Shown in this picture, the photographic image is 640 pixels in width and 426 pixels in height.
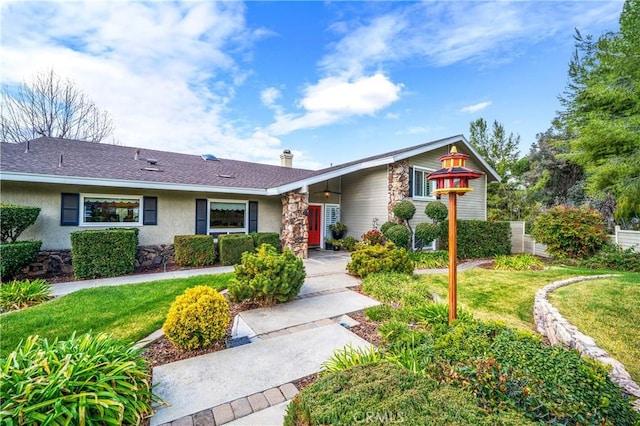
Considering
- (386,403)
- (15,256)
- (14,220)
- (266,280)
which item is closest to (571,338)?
(386,403)

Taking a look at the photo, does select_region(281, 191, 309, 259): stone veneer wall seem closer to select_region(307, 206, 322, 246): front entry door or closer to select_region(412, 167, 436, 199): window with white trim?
select_region(307, 206, 322, 246): front entry door

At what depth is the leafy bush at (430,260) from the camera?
8383 mm

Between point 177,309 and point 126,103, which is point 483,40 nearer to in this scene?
point 177,309

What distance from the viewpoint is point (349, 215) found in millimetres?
12414

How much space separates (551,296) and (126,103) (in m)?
14.6

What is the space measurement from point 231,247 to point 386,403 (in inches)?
296

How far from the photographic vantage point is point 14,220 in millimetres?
6012

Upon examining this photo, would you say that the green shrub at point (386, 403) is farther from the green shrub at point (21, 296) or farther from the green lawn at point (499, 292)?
the green shrub at point (21, 296)

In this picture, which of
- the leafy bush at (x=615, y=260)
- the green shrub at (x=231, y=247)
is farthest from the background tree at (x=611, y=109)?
the green shrub at (x=231, y=247)

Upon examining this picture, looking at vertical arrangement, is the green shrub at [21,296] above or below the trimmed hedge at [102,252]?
below

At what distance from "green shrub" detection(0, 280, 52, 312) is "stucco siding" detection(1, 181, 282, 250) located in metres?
2.59

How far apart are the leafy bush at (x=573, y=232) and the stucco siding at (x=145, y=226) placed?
1007 centimetres

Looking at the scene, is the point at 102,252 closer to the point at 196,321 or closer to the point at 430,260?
the point at 196,321

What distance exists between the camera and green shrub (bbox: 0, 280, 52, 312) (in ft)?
14.9
